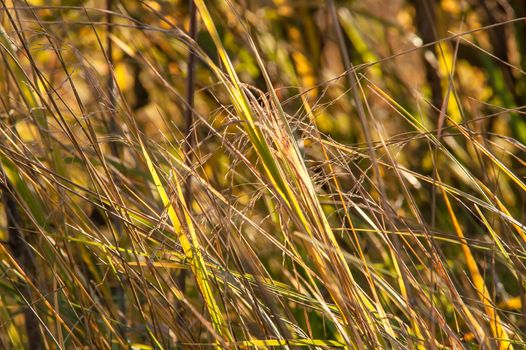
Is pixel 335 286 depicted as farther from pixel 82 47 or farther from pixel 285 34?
pixel 285 34

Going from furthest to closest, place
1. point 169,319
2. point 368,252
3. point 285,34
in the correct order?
point 285,34
point 368,252
point 169,319

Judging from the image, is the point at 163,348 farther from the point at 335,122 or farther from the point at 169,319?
the point at 335,122

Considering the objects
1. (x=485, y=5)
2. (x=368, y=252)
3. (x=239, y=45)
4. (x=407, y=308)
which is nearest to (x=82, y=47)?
(x=239, y=45)

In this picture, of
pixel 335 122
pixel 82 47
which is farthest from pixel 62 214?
pixel 335 122

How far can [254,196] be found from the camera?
64cm

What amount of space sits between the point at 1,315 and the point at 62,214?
131 mm

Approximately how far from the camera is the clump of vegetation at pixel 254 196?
56 centimetres

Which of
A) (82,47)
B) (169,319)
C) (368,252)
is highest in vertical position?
(82,47)

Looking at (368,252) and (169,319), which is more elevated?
(169,319)

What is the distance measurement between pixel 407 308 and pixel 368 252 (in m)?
0.61

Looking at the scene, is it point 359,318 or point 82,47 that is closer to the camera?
point 359,318

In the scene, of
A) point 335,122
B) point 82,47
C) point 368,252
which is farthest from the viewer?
point 335,122

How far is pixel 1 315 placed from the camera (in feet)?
2.37

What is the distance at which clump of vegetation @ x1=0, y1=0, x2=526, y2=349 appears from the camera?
565 millimetres
